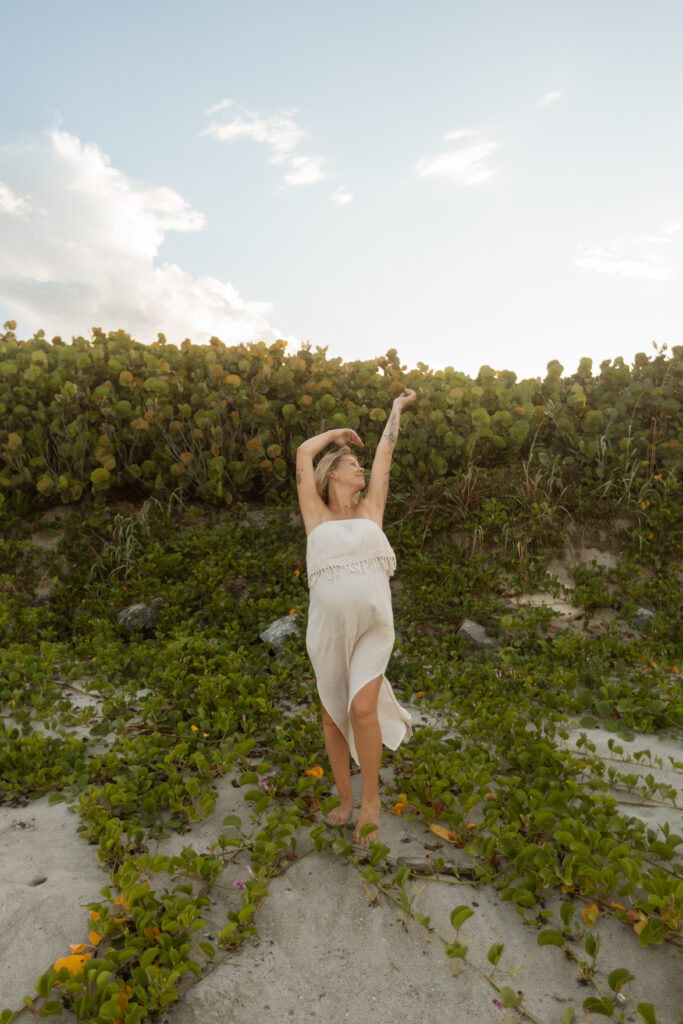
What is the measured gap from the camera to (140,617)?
586 centimetres

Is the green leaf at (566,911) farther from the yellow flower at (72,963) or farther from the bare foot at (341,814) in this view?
the yellow flower at (72,963)

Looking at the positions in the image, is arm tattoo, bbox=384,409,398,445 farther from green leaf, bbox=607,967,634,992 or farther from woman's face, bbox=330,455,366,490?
green leaf, bbox=607,967,634,992

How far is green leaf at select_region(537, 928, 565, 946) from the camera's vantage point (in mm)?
2293

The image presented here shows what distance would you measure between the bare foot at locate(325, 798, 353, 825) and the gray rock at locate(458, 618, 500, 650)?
8.78ft

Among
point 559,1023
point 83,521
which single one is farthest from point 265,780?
point 83,521

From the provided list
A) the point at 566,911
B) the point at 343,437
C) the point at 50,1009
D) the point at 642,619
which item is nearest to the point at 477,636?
the point at 642,619

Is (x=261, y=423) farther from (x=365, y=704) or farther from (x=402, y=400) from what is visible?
(x=365, y=704)

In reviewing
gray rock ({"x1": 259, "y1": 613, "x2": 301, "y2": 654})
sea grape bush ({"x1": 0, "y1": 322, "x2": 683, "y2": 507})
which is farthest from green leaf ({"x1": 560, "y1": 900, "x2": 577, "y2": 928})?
sea grape bush ({"x1": 0, "y1": 322, "x2": 683, "y2": 507})

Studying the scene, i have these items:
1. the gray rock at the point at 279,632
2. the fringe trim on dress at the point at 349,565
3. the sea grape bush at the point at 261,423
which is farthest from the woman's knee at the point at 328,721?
the sea grape bush at the point at 261,423

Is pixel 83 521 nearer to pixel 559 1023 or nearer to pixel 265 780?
pixel 265 780

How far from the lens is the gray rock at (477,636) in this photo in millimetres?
5615

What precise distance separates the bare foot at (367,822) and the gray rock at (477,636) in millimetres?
2731

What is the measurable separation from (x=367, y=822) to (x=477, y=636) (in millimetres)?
2880

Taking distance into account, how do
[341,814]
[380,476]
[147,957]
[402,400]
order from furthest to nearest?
[402,400] → [380,476] → [341,814] → [147,957]
